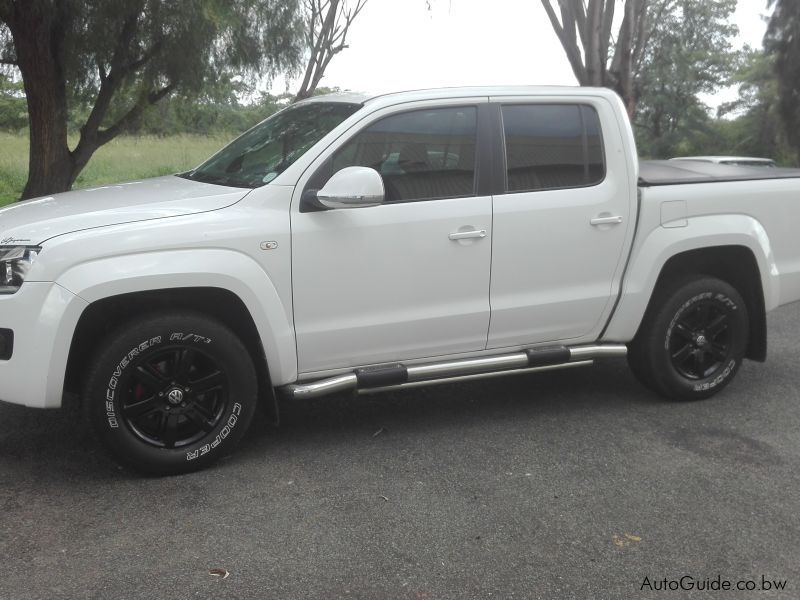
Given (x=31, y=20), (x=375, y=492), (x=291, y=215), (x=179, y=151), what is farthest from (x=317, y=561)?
(x=179, y=151)

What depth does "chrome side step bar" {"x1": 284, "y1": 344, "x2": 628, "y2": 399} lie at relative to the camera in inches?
187

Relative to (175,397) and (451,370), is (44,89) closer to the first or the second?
(175,397)

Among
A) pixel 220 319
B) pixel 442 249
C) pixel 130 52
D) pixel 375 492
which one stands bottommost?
pixel 375 492

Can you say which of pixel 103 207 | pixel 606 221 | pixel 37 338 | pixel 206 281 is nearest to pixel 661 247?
pixel 606 221

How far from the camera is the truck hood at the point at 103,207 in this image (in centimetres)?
427

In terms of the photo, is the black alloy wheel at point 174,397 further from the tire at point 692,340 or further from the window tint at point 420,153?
the tire at point 692,340

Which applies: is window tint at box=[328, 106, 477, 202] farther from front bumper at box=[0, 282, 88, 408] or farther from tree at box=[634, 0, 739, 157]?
tree at box=[634, 0, 739, 157]

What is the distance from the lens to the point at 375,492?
441cm

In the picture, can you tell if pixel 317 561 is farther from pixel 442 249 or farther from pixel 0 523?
pixel 442 249

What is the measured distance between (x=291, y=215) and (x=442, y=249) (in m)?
0.82

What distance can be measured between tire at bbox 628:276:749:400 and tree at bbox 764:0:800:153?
829 inches

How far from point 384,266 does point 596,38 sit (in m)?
9.24

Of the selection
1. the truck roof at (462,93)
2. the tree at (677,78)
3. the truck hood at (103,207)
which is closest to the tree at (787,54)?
the tree at (677,78)

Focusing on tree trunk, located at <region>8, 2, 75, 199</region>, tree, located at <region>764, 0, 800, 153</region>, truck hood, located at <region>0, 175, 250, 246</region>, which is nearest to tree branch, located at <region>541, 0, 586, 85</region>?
tree trunk, located at <region>8, 2, 75, 199</region>
